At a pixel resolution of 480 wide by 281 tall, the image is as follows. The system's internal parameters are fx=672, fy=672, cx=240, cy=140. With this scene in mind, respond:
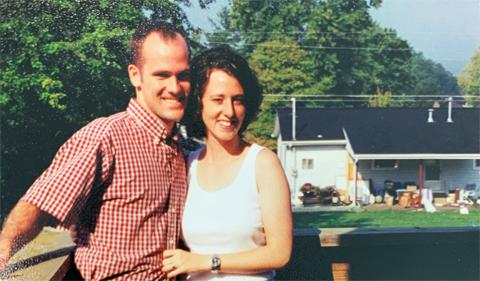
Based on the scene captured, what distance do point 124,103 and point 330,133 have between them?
15.2 ft

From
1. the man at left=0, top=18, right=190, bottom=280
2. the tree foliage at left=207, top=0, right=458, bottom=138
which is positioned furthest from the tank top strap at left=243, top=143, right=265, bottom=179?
the tree foliage at left=207, top=0, right=458, bottom=138

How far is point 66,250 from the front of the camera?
1.62m

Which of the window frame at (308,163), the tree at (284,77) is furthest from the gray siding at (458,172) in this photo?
the tree at (284,77)

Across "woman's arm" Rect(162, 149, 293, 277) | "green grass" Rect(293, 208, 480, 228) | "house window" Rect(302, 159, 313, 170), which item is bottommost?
"green grass" Rect(293, 208, 480, 228)

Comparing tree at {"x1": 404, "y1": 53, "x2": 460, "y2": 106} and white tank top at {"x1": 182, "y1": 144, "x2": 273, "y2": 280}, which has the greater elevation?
tree at {"x1": 404, "y1": 53, "x2": 460, "y2": 106}

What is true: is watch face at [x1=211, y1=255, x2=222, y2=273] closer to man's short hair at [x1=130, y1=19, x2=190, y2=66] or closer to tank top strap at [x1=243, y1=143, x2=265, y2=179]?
tank top strap at [x1=243, y1=143, x2=265, y2=179]

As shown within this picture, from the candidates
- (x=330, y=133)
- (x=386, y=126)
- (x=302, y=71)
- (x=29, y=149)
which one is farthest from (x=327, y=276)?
(x=386, y=126)

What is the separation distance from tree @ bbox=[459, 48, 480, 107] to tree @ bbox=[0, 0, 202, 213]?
1949 mm

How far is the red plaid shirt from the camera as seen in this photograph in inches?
46.2

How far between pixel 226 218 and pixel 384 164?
6104 mm

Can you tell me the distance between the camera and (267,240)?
1.29 m

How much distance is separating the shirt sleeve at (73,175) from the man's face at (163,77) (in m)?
0.13

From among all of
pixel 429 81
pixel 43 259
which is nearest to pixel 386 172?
pixel 429 81

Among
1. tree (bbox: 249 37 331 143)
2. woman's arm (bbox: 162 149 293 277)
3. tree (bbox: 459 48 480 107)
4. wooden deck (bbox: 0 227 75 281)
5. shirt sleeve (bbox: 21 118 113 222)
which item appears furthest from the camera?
tree (bbox: 459 48 480 107)
